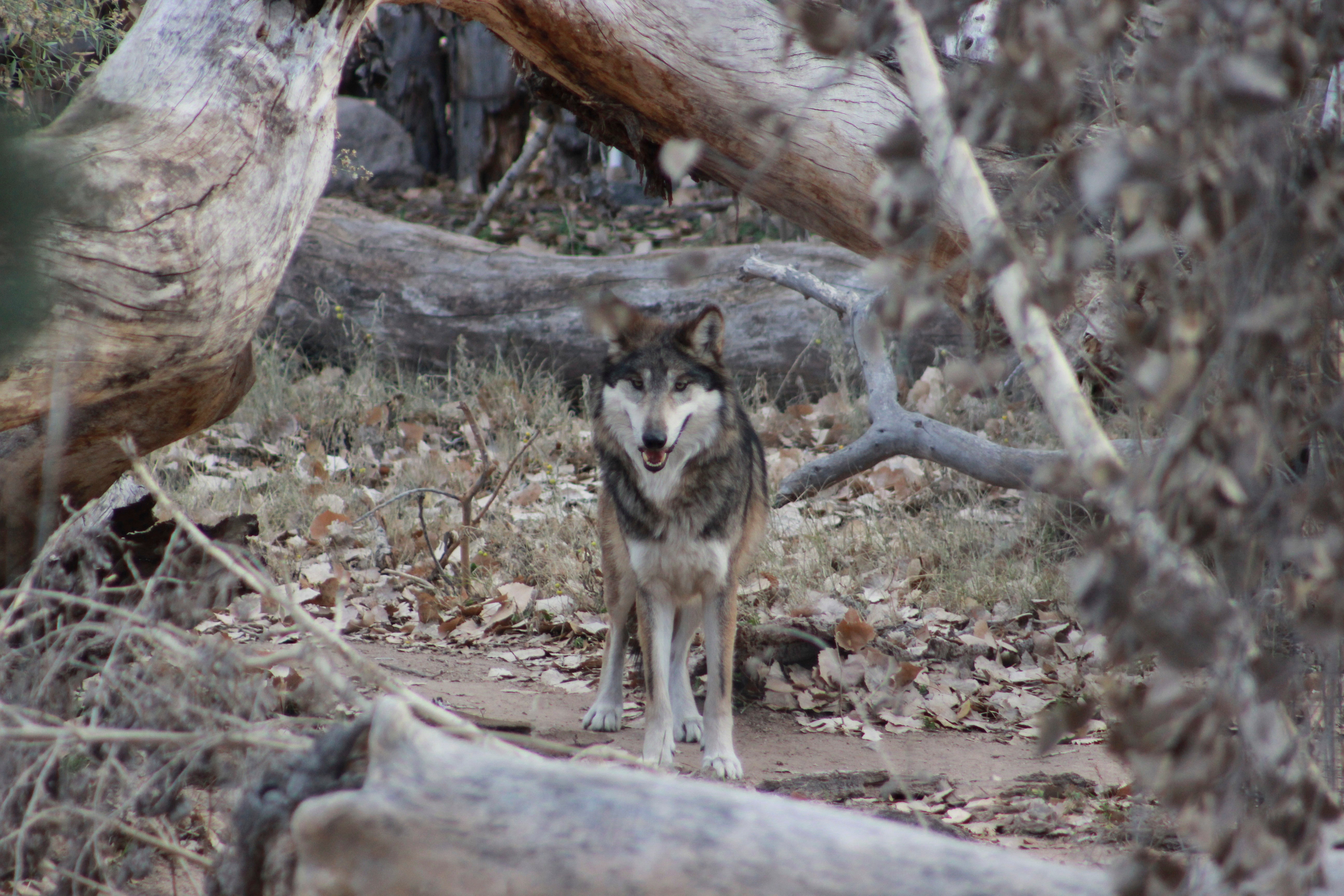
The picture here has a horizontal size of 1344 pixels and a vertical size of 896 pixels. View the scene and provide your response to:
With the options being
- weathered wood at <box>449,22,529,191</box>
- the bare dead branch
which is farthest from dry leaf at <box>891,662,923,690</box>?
weathered wood at <box>449,22,529,191</box>

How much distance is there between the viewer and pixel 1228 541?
144 cm

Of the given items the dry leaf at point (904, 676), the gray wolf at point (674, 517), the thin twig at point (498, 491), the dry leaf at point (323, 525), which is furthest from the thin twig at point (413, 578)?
the dry leaf at point (904, 676)

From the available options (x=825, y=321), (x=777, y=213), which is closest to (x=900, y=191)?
(x=777, y=213)

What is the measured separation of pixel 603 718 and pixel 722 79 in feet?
9.83

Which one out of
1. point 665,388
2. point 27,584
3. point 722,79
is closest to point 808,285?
point 722,79

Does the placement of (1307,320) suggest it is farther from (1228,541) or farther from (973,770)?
(973,770)

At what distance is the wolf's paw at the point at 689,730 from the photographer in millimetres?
4816

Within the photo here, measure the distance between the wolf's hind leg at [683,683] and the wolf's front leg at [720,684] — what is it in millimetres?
255

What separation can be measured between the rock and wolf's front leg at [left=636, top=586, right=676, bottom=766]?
44.4ft

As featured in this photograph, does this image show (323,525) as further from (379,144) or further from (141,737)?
(379,144)

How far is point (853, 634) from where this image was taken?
4836mm

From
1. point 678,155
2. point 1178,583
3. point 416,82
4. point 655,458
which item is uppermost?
point 416,82

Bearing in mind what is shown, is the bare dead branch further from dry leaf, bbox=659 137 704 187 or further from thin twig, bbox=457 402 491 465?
dry leaf, bbox=659 137 704 187

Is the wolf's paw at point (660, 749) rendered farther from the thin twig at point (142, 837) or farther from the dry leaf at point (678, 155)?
the dry leaf at point (678, 155)
